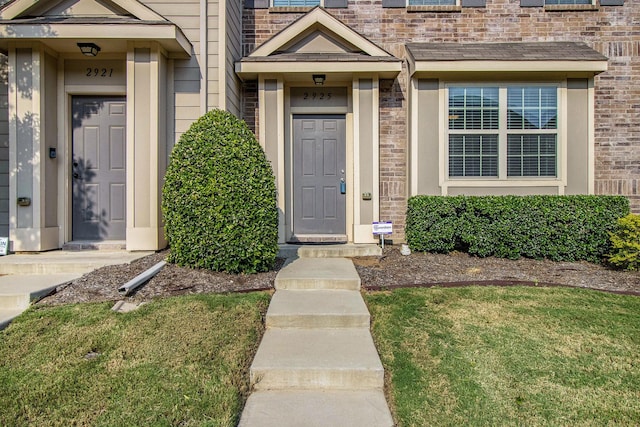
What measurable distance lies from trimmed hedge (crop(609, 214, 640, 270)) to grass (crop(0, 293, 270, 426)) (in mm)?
4806

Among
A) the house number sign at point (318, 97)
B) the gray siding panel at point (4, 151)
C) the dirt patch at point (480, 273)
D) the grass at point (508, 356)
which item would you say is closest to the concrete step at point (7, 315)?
the gray siding panel at point (4, 151)

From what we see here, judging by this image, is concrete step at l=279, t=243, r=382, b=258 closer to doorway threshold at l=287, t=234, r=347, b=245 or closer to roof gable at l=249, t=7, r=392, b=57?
doorway threshold at l=287, t=234, r=347, b=245

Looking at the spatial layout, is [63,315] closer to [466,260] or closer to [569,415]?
[569,415]

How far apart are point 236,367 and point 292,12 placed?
6.28 metres

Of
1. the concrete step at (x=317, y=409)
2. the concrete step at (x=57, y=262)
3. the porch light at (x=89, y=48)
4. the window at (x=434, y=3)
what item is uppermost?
the window at (x=434, y=3)

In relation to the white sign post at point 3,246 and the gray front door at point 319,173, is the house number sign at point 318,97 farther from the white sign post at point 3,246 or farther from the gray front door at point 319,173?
the white sign post at point 3,246

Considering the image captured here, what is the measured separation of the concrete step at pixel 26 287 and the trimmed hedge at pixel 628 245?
6.86 m

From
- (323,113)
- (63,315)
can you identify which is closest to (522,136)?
(323,113)

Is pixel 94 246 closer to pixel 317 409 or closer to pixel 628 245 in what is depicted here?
pixel 317 409

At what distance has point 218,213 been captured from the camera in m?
4.64

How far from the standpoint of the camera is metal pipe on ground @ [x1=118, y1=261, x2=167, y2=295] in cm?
415

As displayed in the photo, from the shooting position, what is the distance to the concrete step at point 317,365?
2.86 meters

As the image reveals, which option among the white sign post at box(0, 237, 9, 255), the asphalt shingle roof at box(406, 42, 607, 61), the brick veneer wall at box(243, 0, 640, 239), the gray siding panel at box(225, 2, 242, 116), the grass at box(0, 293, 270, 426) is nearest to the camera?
the grass at box(0, 293, 270, 426)

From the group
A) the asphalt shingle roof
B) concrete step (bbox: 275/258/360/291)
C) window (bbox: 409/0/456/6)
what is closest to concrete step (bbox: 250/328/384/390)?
concrete step (bbox: 275/258/360/291)
